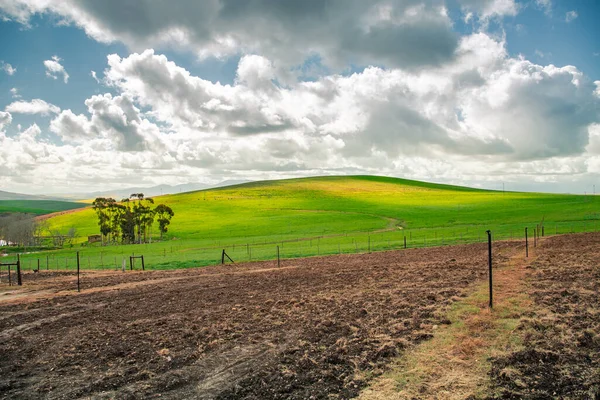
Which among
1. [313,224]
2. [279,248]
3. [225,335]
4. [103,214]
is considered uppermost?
[103,214]

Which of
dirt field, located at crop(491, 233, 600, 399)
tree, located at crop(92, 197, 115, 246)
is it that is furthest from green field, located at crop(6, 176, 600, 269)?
dirt field, located at crop(491, 233, 600, 399)

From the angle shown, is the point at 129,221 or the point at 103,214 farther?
the point at 103,214

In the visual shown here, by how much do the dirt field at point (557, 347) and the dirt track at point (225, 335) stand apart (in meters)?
3.07

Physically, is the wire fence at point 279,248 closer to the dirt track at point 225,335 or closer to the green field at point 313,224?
the green field at point 313,224

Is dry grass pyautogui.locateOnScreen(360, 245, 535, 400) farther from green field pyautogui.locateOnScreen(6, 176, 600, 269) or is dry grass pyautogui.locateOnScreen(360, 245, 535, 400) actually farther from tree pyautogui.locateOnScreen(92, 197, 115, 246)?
tree pyautogui.locateOnScreen(92, 197, 115, 246)

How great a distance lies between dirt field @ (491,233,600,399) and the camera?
31.4 feet

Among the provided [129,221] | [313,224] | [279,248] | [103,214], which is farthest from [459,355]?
[103,214]

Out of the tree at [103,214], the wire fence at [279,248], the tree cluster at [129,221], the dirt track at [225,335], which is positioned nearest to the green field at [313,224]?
the wire fence at [279,248]

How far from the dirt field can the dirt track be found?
10.1 feet

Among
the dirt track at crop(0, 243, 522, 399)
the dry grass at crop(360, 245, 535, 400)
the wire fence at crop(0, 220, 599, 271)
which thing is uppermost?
the dry grass at crop(360, 245, 535, 400)

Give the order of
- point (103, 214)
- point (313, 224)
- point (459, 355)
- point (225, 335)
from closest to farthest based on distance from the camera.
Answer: point (459, 355) → point (225, 335) → point (313, 224) → point (103, 214)

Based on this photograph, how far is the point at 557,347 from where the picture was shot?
1174 centimetres

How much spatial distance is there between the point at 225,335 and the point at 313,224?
→ 6657cm

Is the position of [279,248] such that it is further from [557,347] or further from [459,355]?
[557,347]
